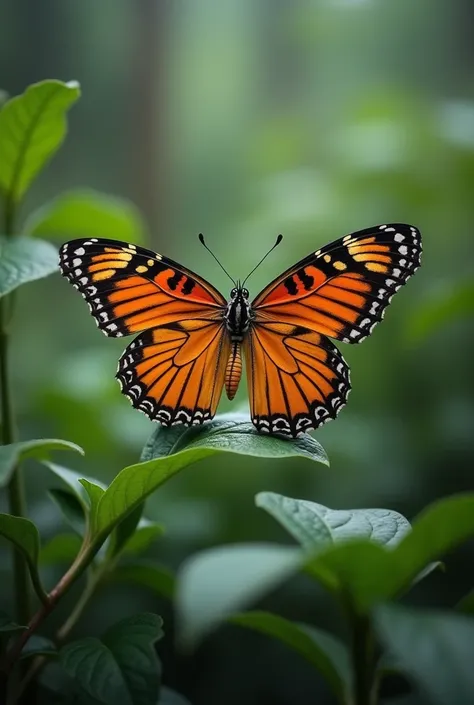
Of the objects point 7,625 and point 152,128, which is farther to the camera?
point 152,128

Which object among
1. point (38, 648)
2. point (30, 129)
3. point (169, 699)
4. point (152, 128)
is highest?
point (152, 128)

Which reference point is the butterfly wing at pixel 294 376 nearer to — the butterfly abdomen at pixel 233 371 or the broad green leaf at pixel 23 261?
the butterfly abdomen at pixel 233 371

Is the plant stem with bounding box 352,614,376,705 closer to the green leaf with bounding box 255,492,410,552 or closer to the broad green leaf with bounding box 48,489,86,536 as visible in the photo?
the green leaf with bounding box 255,492,410,552

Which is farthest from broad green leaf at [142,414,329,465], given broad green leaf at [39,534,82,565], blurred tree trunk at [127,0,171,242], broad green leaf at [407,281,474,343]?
blurred tree trunk at [127,0,171,242]

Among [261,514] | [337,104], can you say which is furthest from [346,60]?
[261,514]

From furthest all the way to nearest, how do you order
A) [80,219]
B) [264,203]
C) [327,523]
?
[264,203], [80,219], [327,523]

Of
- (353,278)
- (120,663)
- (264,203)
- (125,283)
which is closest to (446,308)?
(353,278)

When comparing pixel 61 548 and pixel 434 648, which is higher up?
pixel 434 648

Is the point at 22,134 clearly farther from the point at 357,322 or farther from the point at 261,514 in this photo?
the point at 261,514

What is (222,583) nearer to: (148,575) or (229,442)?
(229,442)
